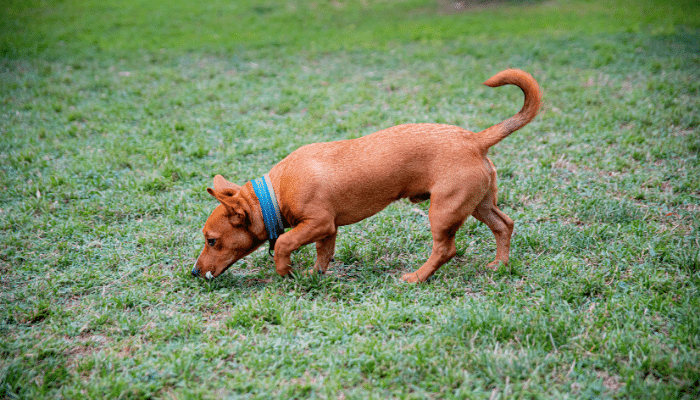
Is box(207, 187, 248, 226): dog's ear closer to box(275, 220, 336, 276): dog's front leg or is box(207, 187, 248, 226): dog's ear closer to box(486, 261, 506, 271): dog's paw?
box(275, 220, 336, 276): dog's front leg

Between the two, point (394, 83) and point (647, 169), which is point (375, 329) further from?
point (394, 83)

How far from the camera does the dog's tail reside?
13.1ft

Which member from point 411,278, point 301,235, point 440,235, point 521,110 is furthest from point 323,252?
point 521,110

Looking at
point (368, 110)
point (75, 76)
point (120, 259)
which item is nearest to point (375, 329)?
point (120, 259)

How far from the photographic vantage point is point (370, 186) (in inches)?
161

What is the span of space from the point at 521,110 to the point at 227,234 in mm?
2652

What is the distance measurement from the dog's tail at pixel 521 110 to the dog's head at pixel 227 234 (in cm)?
204

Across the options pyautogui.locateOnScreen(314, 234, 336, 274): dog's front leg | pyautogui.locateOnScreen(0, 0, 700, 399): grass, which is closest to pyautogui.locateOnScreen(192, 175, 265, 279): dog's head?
pyautogui.locateOnScreen(0, 0, 700, 399): grass

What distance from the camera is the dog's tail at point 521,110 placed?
13.1 ft

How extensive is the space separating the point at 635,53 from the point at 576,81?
2442 mm

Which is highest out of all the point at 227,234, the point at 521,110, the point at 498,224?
the point at 521,110

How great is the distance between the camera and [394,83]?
9.78 m

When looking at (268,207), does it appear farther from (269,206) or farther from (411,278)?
(411,278)

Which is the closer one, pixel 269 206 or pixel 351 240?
pixel 269 206
